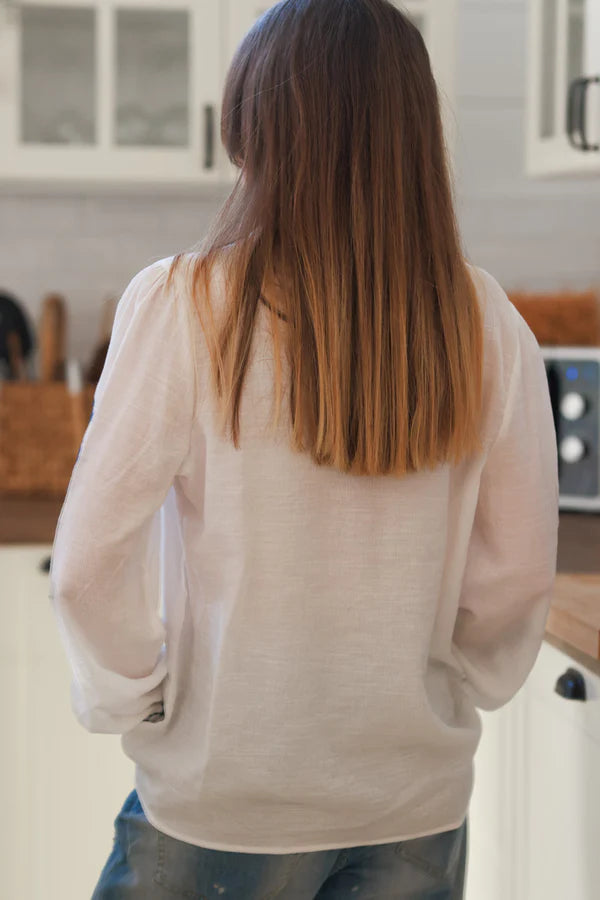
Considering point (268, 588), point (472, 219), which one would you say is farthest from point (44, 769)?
point (472, 219)

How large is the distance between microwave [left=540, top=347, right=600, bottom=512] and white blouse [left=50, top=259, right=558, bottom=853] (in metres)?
0.93

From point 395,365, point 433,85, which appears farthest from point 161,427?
point 433,85

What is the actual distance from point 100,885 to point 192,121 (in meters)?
1.56

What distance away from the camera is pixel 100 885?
994 mm

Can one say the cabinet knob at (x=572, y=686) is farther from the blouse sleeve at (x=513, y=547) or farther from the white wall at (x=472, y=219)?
the white wall at (x=472, y=219)

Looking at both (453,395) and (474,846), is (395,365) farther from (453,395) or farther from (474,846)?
(474,846)

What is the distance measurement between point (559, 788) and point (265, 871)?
480 mm

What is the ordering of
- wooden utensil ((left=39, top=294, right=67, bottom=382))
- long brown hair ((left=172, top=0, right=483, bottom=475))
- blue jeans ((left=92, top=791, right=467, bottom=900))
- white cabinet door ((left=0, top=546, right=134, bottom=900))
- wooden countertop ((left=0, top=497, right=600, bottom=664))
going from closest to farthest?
1. long brown hair ((left=172, top=0, right=483, bottom=475))
2. blue jeans ((left=92, top=791, right=467, bottom=900))
3. wooden countertop ((left=0, top=497, right=600, bottom=664))
4. white cabinet door ((left=0, top=546, right=134, bottom=900))
5. wooden utensil ((left=39, top=294, right=67, bottom=382))

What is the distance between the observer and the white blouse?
88cm

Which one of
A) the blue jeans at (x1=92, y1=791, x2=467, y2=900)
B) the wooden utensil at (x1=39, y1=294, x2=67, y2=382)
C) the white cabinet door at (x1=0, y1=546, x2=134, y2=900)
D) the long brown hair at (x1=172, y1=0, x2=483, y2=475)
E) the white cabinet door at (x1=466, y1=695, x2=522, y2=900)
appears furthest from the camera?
the wooden utensil at (x1=39, y1=294, x2=67, y2=382)

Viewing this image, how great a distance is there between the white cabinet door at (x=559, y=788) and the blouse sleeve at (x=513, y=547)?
183 millimetres

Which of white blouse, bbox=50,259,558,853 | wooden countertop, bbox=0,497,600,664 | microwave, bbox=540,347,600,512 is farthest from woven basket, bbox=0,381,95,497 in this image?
white blouse, bbox=50,259,558,853

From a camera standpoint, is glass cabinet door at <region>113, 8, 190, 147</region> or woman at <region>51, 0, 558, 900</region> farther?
glass cabinet door at <region>113, 8, 190, 147</region>

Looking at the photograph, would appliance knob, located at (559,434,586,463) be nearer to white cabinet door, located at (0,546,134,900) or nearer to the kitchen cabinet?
the kitchen cabinet
